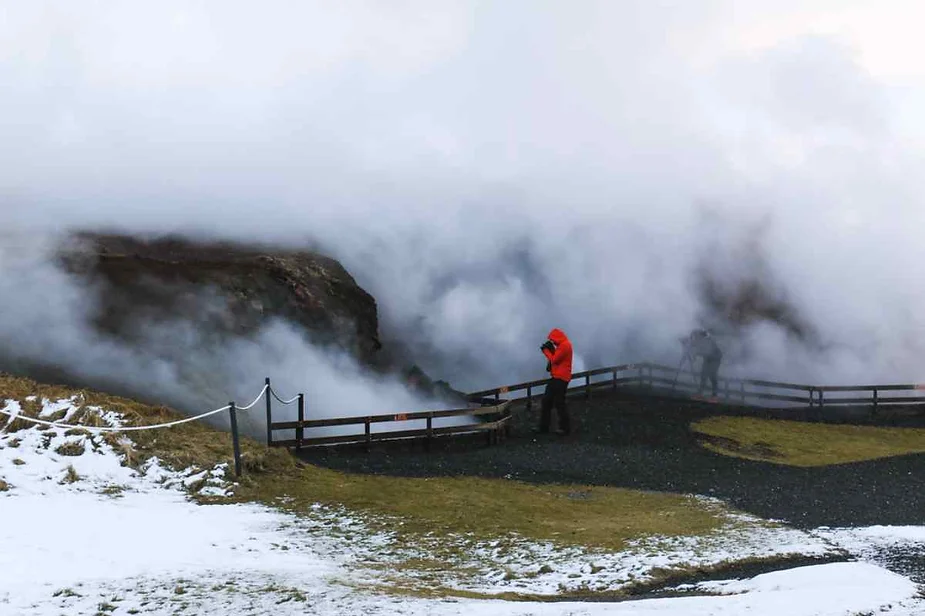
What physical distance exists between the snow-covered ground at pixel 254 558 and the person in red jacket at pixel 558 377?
8.47 metres

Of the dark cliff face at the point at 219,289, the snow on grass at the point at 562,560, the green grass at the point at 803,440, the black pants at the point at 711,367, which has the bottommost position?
the snow on grass at the point at 562,560

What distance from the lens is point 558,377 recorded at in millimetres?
20094

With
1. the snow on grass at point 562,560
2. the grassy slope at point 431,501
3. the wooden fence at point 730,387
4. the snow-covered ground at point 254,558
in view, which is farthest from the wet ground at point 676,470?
the wooden fence at point 730,387

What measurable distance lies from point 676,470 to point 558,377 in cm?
424

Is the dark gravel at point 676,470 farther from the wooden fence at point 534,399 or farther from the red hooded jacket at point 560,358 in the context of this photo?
the red hooded jacket at point 560,358

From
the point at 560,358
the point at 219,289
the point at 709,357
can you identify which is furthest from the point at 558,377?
→ the point at 709,357

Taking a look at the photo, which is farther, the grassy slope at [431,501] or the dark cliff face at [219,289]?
the dark cliff face at [219,289]

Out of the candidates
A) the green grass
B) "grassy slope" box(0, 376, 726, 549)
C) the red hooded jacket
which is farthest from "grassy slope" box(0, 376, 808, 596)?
the green grass

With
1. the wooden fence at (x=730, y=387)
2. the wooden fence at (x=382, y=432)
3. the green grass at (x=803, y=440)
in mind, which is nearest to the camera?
the wooden fence at (x=382, y=432)

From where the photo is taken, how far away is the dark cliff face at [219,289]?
18.7 meters

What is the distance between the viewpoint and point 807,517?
41.8 feet

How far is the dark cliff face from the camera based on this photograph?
18.7 m

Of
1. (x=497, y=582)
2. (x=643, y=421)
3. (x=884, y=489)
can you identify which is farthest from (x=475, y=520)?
(x=643, y=421)

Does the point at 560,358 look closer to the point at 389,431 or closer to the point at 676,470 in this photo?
the point at 676,470
